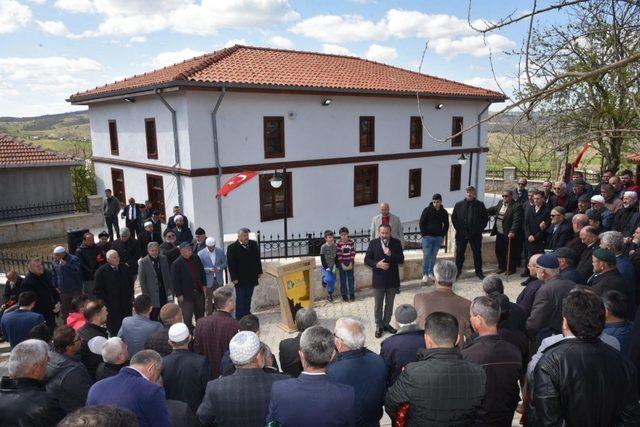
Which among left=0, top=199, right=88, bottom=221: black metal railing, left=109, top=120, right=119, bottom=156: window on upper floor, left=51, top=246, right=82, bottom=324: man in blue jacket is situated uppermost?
left=109, top=120, right=119, bottom=156: window on upper floor

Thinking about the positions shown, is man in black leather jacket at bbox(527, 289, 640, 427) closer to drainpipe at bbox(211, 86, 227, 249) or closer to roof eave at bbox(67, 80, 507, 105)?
drainpipe at bbox(211, 86, 227, 249)

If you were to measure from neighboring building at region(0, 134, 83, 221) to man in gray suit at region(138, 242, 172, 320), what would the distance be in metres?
11.9

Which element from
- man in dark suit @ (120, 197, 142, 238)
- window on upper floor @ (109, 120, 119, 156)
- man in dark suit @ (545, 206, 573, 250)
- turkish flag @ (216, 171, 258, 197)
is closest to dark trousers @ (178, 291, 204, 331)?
turkish flag @ (216, 171, 258, 197)

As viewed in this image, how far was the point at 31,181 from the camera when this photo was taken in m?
18.2

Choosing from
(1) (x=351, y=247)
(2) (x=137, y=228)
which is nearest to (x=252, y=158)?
(2) (x=137, y=228)

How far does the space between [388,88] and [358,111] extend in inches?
64.5

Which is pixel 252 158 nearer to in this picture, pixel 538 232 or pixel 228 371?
pixel 538 232

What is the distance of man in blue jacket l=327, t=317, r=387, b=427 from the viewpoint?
316 cm

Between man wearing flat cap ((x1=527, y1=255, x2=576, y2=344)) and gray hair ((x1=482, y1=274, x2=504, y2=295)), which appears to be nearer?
man wearing flat cap ((x1=527, y1=255, x2=576, y2=344))

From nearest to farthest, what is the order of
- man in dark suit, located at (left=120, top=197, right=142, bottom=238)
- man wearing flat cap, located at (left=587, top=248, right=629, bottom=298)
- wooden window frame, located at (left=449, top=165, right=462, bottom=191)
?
man wearing flat cap, located at (left=587, top=248, right=629, bottom=298) → man in dark suit, located at (left=120, top=197, right=142, bottom=238) → wooden window frame, located at (left=449, top=165, right=462, bottom=191)

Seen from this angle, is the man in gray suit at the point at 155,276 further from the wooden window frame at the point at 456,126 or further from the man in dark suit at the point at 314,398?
the wooden window frame at the point at 456,126

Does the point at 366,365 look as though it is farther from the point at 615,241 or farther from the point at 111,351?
the point at 615,241

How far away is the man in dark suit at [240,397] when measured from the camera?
9.71 feet

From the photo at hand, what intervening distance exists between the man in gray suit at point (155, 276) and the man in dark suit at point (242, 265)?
3.69 feet
